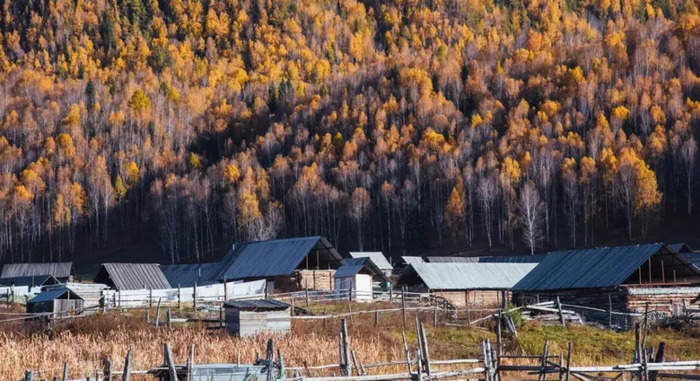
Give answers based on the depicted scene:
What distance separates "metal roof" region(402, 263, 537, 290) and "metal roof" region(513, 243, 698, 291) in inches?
371

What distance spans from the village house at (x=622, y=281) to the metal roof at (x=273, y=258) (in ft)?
52.1

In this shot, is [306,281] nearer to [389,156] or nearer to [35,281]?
[35,281]

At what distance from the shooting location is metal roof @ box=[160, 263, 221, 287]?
70438 mm

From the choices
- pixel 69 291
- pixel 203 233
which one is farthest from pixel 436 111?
pixel 69 291

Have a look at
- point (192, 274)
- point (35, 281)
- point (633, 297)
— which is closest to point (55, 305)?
point (633, 297)

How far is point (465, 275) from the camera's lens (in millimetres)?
66188

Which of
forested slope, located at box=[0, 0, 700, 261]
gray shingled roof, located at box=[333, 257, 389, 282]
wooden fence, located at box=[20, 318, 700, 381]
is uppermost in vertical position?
forested slope, located at box=[0, 0, 700, 261]

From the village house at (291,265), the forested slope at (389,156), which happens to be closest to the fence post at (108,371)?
the village house at (291,265)

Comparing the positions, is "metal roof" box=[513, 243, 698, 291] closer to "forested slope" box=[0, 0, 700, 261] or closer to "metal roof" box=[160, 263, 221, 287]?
"metal roof" box=[160, 263, 221, 287]

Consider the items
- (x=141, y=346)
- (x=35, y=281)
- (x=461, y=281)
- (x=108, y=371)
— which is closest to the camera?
(x=108, y=371)

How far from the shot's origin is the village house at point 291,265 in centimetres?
6544

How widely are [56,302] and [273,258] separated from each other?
21005 mm

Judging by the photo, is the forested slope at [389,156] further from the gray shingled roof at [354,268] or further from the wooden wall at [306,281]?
the wooden wall at [306,281]

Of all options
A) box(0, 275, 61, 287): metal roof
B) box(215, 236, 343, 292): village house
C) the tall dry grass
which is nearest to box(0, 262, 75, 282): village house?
box(0, 275, 61, 287): metal roof
